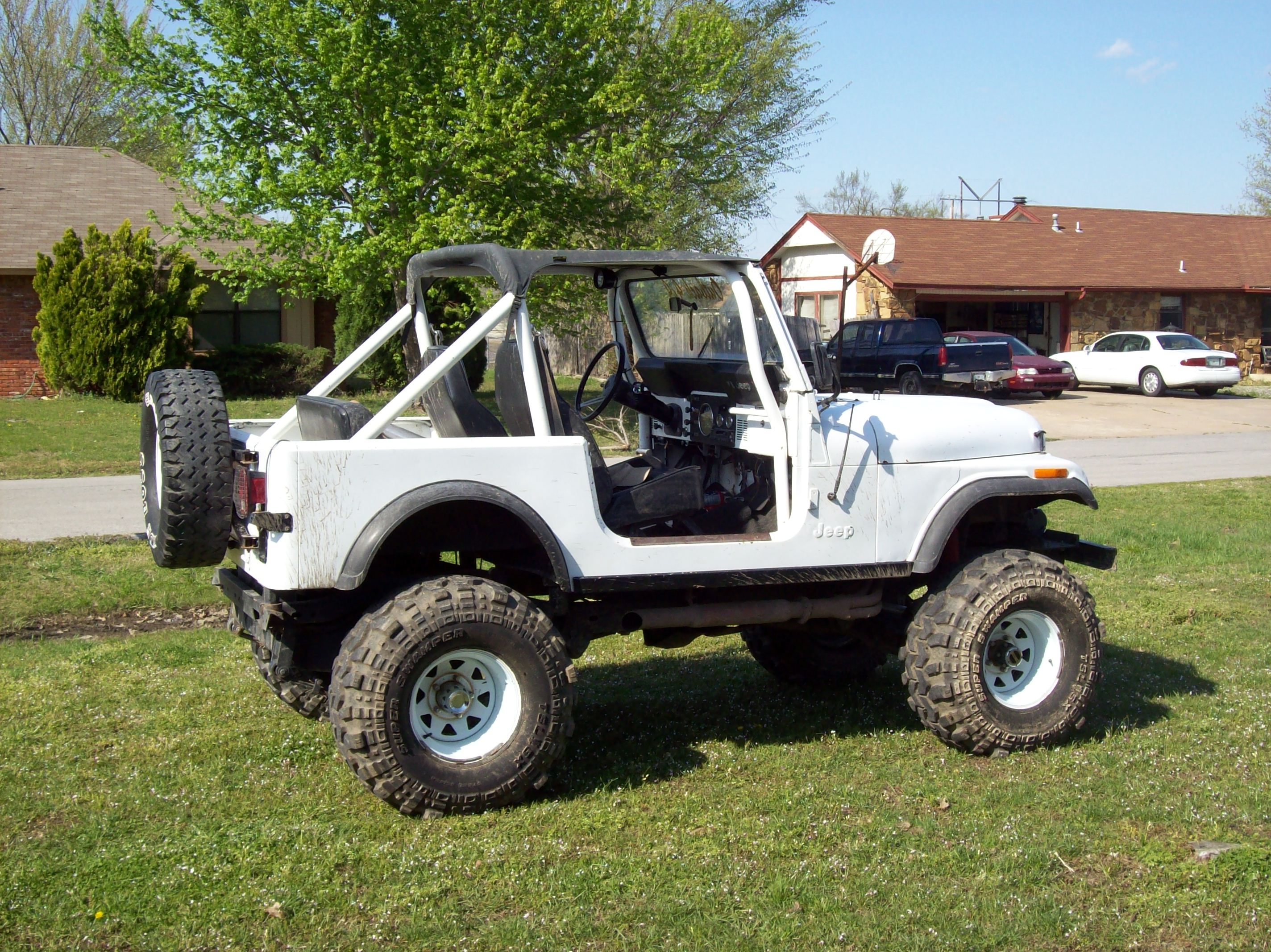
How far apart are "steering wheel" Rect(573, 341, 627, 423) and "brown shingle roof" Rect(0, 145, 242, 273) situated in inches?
759

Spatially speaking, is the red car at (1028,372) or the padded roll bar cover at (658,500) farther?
the red car at (1028,372)

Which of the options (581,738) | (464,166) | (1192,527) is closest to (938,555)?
(581,738)

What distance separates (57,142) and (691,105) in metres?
28.6

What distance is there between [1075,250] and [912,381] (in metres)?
13.3

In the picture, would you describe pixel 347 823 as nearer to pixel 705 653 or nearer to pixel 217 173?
pixel 705 653

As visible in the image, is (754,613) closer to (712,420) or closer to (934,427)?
(712,420)

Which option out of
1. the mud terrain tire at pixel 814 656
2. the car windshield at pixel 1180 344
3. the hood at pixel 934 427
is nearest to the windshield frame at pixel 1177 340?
the car windshield at pixel 1180 344

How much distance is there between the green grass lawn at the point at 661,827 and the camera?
12.7 ft

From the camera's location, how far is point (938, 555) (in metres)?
5.43

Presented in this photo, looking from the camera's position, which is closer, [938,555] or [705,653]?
[938,555]

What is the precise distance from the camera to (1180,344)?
2933cm

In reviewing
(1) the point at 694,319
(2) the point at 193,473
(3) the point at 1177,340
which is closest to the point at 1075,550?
(1) the point at 694,319

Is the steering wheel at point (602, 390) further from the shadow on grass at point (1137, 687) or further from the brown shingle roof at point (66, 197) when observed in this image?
the brown shingle roof at point (66, 197)

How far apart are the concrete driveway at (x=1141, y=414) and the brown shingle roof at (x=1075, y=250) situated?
166 inches
